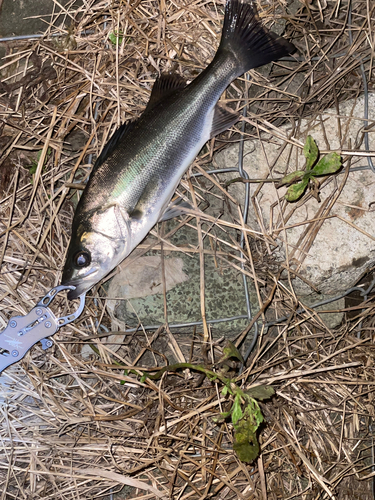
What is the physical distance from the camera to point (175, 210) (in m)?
2.89

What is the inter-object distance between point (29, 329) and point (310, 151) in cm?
215

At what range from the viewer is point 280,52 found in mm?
2871

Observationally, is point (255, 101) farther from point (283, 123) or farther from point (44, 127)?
point (44, 127)

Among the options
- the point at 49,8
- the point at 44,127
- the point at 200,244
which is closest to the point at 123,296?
the point at 200,244

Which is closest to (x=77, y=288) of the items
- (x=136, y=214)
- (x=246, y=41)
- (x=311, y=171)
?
(x=136, y=214)

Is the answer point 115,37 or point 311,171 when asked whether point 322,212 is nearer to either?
point 311,171

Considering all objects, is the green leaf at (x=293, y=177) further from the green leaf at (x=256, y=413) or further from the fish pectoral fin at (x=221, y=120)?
the green leaf at (x=256, y=413)

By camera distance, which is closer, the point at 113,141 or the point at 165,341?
the point at 113,141

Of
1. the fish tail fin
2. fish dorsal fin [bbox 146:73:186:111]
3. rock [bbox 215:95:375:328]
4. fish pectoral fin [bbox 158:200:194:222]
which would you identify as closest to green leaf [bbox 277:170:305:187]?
rock [bbox 215:95:375:328]

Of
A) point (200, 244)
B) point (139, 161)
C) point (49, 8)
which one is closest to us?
point (139, 161)

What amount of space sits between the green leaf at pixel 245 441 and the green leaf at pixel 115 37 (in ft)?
8.56

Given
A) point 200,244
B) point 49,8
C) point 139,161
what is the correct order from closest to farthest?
point 139,161 → point 200,244 → point 49,8

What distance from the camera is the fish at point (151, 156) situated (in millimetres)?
2721

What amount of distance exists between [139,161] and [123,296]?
35.0 inches
